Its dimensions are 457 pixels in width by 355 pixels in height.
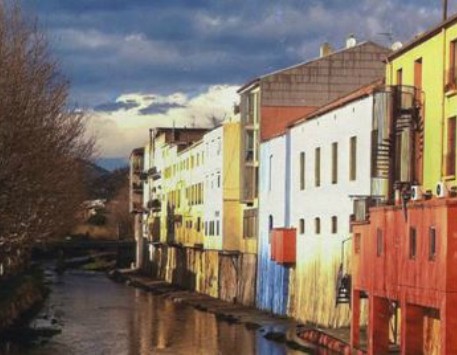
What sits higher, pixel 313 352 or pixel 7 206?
pixel 7 206

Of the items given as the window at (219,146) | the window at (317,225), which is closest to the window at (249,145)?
the window at (219,146)

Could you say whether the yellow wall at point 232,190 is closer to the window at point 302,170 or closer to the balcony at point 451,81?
the window at point 302,170

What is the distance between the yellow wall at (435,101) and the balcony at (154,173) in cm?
8768

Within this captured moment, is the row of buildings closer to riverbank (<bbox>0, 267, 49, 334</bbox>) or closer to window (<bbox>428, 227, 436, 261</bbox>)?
window (<bbox>428, 227, 436, 261</bbox>)

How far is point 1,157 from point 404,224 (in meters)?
16.5

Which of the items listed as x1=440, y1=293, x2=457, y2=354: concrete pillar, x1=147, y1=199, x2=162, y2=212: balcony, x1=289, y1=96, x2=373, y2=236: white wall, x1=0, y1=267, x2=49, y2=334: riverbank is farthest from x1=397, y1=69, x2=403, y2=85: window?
x1=147, y1=199, x2=162, y2=212: balcony

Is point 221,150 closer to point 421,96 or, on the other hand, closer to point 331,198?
point 331,198

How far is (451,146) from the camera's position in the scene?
121ft

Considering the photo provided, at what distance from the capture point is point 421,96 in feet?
131

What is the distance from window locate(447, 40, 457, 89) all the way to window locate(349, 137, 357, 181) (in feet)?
34.3

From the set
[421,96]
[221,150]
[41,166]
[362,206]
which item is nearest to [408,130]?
[421,96]

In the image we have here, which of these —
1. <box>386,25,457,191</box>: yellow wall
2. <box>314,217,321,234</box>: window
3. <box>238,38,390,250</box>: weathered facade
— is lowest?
<box>314,217,321,234</box>: window

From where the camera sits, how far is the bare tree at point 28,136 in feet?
144

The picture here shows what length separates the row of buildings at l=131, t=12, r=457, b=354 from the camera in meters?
34.7
